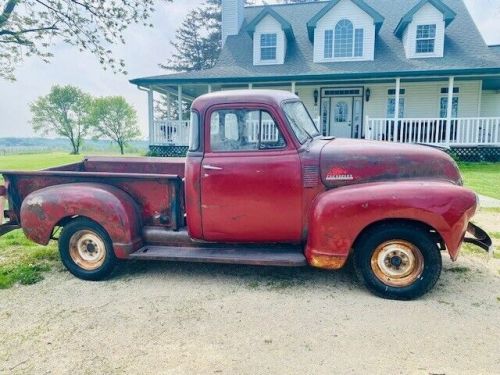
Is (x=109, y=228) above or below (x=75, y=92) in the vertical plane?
Answer: below

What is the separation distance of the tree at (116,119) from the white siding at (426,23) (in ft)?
109

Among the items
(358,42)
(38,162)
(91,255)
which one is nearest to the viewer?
(91,255)

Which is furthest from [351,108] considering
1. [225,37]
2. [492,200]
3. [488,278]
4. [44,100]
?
[44,100]

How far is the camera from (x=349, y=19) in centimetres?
1928

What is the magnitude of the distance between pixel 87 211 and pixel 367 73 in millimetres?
14772

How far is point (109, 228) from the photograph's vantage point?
4422 millimetres

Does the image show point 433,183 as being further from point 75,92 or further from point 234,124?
point 75,92

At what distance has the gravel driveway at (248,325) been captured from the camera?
2900 millimetres

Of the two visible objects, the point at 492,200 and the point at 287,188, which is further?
the point at 492,200

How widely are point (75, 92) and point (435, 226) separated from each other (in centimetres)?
4626

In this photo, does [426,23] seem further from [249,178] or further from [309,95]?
[249,178]

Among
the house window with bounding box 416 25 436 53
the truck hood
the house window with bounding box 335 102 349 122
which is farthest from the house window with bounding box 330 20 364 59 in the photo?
the truck hood

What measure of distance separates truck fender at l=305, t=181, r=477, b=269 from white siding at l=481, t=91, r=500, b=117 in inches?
794

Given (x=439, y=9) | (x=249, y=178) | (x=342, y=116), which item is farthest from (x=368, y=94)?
(x=249, y=178)
